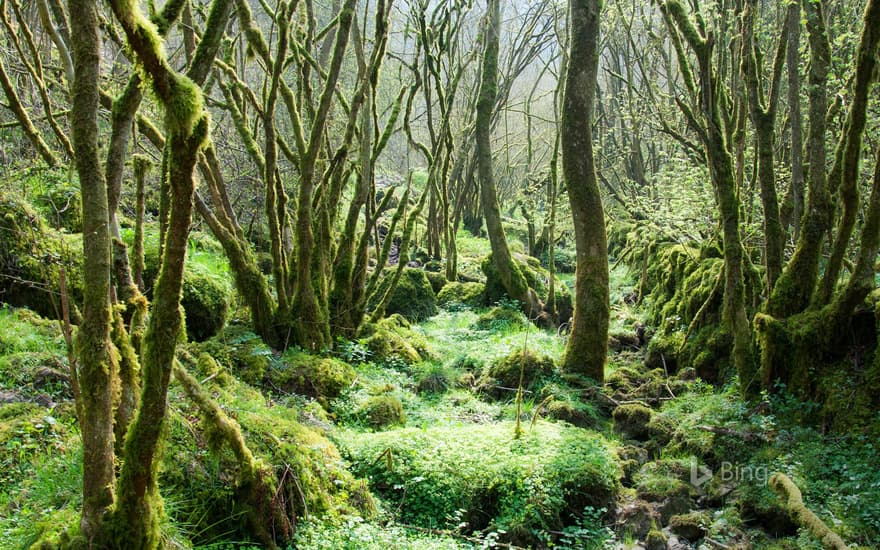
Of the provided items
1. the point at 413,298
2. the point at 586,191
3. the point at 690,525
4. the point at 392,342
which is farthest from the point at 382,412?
the point at 413,298

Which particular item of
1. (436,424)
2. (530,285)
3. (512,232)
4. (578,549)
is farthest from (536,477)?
(512,232)

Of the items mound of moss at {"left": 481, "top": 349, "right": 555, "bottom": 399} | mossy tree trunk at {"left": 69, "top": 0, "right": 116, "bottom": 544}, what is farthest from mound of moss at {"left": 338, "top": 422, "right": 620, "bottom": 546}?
mossy tree trunk at {"left": 69, "top": 0, "right": 116, "bottom": 544}

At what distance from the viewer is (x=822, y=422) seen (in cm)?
530

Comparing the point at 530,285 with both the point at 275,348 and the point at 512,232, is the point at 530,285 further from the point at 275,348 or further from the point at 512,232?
the point at 512,232

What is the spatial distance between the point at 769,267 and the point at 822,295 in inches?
28.1

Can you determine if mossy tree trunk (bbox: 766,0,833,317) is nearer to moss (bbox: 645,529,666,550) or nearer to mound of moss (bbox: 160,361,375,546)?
moss (bbox: 645,529,666,550)

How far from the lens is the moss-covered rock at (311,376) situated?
614cm

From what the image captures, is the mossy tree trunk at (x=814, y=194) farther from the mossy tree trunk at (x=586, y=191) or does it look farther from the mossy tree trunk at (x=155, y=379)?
the mossy tree trunk at (x=155, y=379)

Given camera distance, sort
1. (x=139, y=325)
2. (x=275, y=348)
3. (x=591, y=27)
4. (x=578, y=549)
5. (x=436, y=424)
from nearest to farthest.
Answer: (x=139, y=325), (x=578, y=549), (x=436, y=424), (x=275, y=348), (x=591, y=27)

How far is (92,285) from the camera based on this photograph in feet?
7.86

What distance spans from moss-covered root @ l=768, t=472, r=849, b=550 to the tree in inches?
133

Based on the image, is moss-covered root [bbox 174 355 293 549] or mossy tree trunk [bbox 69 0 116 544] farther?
moss-covered root [bbox 174 355 293 549]

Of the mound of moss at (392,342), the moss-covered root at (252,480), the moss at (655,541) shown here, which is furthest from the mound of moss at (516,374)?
the moss-covered root at (252,480)

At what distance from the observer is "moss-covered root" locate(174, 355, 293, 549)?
134 inches
